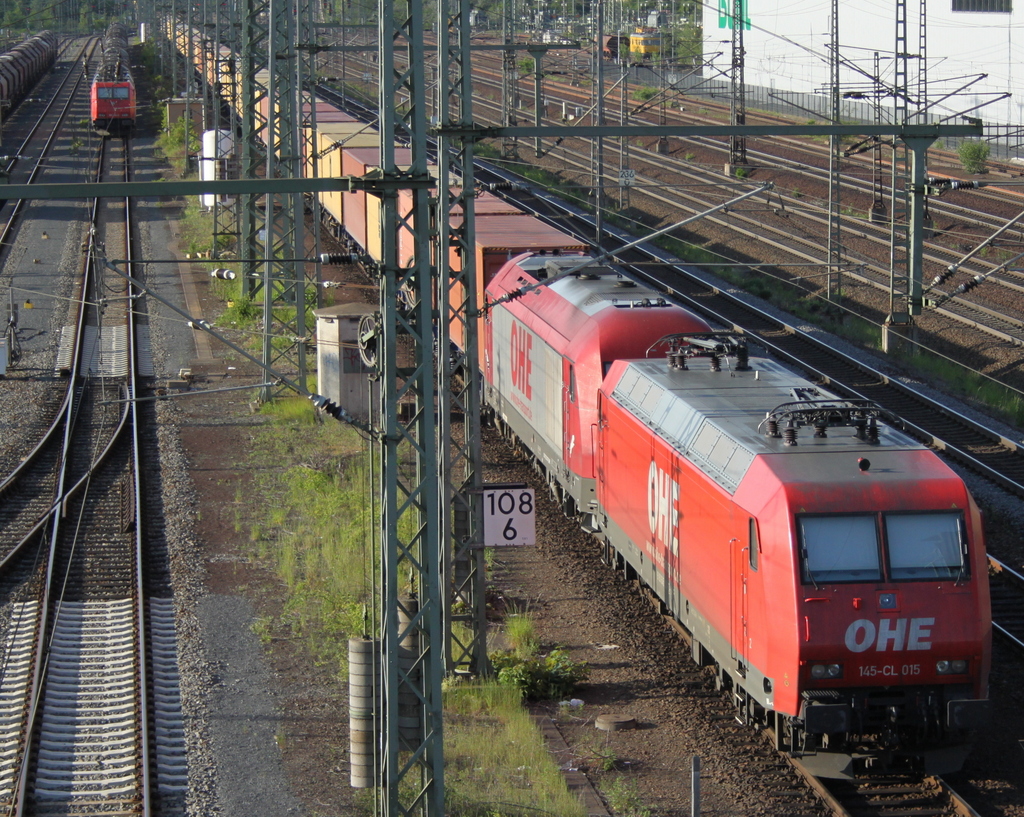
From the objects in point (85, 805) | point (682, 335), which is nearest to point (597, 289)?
point (682, 335)

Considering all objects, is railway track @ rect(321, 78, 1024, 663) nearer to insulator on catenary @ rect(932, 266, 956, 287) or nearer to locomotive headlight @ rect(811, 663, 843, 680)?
insulator on catenary @ rect(932, 266, 956, 287)

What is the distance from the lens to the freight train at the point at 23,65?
72.7 meters

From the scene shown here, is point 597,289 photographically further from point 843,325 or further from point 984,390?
point 843,325

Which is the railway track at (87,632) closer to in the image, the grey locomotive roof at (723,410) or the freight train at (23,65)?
the grey locomotive roof at (723,410)

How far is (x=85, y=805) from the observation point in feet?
37.8

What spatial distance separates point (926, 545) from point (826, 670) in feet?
4.33

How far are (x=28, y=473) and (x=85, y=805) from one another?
11.5 m

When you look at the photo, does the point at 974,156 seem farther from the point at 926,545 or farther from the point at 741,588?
the point at 741,588

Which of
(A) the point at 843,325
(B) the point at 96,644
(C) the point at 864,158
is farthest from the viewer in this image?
(C) the point at 864,158

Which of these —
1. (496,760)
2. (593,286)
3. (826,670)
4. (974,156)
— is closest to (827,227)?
(974,156)

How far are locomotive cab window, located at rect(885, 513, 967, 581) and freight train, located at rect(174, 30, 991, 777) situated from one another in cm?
1

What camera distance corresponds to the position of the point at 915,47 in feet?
195

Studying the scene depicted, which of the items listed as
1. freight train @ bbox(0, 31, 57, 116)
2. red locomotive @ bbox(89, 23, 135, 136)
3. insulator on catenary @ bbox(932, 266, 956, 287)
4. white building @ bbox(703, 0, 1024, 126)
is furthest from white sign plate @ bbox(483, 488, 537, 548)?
freight train @ bbox(0, 31, 57, 116)

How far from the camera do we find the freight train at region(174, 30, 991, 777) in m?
10.9
